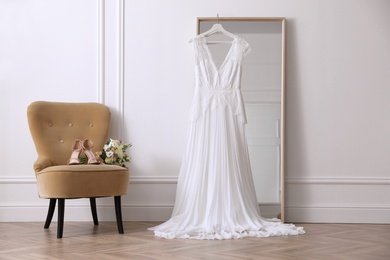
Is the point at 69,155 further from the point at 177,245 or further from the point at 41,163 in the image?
the point at 177,245

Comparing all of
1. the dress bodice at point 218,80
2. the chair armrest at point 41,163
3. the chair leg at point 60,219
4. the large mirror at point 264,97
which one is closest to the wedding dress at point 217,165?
the dress bodice at point 218,80

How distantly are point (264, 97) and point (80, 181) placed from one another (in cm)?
169

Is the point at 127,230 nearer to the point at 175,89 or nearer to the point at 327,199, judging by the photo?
the point at 175,89

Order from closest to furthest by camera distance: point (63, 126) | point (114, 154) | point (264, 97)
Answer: point (114, 154) → point (63, 126) → point (264, 97)

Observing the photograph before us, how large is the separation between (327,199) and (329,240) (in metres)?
1.07

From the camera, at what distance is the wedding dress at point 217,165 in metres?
4.51

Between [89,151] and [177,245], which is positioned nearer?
[177,245]

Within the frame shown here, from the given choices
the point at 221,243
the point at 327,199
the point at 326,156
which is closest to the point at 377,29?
the point at 326,156

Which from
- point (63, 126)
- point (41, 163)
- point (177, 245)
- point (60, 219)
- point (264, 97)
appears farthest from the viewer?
point (264, 97)

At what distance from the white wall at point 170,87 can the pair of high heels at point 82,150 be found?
1.70 feet

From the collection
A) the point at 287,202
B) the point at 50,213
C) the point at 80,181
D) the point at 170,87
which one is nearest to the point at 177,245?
the point at 80,181

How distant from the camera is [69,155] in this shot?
4914mm

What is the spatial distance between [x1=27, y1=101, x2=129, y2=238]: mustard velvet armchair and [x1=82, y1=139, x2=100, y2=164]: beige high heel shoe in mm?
191

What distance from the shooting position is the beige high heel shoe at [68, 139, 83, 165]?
4676 millimetres
